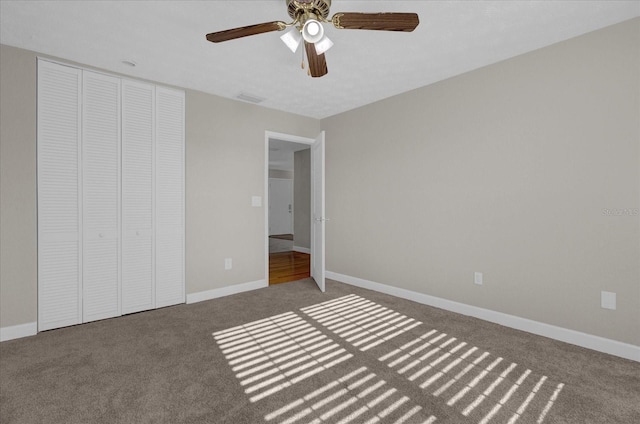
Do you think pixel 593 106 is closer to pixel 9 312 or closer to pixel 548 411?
pixel 548 411

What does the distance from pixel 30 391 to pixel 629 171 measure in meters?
4.28

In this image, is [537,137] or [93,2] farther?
[537,137]

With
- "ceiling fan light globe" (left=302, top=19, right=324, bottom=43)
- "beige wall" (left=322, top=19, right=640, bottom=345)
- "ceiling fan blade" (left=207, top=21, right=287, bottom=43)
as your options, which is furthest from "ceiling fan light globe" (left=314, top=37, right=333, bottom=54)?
"beige wall" (left=322, top=19, right=640, bottom=345)

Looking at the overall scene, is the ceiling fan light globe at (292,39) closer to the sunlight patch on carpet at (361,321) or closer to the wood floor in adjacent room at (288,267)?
the sunlight patch on carpet at (361,321)

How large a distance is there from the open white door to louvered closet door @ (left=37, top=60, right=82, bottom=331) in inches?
101

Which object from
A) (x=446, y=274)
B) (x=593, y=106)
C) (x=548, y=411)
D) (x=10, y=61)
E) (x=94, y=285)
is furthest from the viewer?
(x=446, y=274)

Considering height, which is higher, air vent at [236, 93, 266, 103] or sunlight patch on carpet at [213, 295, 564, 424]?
air vent at [236, 93, 266, 103]

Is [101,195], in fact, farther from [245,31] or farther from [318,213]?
[318,213]

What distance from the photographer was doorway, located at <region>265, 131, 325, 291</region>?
4.22 meters

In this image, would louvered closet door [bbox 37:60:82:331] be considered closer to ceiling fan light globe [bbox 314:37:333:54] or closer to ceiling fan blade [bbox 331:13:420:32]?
ceiling fan light globe [bbox 314:37:333:54]

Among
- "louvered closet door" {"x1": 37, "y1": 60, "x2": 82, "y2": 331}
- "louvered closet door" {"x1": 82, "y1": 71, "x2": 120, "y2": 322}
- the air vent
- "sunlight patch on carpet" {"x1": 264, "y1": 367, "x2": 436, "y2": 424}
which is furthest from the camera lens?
the air vent


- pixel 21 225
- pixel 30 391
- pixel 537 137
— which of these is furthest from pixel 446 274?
pixel 21 225

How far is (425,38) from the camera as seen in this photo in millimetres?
2432

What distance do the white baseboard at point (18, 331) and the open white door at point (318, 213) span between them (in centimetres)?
285
